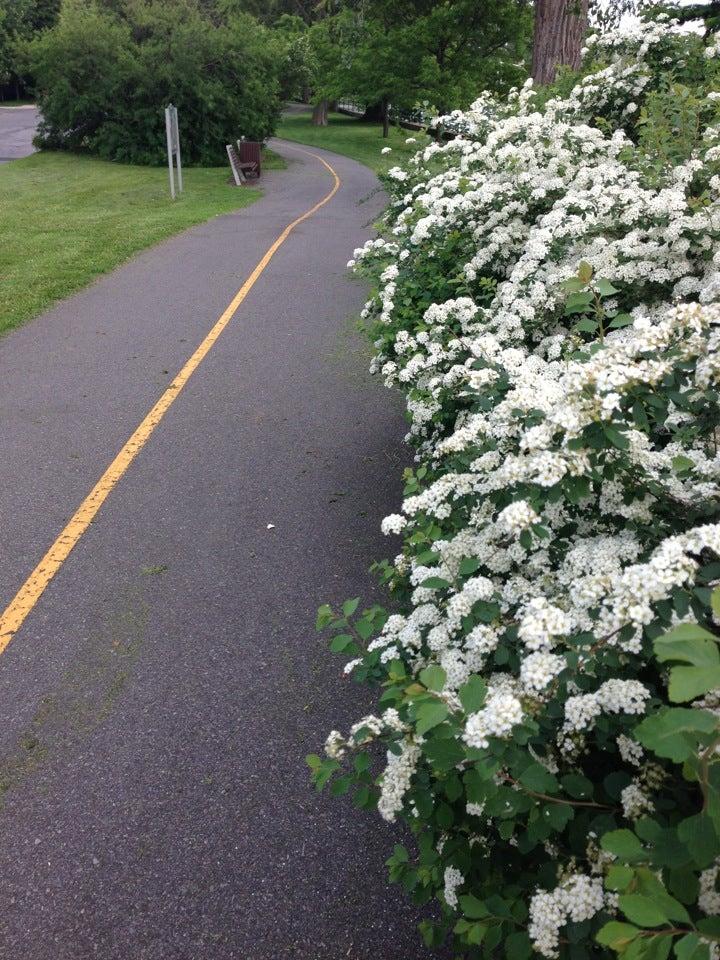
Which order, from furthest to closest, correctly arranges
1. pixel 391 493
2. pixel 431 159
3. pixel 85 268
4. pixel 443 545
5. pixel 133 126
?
pixel 133 126 < pixel 85 268 < pixel 431 159 < pixel 391 493 < pixel 443 545

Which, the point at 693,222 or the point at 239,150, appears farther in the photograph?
the point at 239,150

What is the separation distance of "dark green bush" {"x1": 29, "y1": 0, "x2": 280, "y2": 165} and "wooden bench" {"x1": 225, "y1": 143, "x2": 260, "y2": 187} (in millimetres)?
3615

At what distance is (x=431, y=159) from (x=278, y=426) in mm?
3027

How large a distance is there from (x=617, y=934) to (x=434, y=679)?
0.60 m

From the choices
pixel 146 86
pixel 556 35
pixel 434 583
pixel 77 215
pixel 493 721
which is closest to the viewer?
pixel 493 721

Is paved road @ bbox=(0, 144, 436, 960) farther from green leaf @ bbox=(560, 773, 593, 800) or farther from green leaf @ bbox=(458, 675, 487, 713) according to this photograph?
green leaf @ bbox=(458, 675, 487, 713)

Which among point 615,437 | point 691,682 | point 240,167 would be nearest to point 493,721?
point 691,682

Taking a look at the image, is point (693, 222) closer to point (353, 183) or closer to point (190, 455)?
point (190, 455)

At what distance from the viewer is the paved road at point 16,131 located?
32053 millimetres

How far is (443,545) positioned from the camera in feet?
8.13

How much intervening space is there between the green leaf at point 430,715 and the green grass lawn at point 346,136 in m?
35.6

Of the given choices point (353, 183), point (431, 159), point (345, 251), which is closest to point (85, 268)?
point (345, 251)

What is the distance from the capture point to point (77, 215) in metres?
18.3

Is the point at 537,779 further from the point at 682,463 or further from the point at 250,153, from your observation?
the point at 250,153
